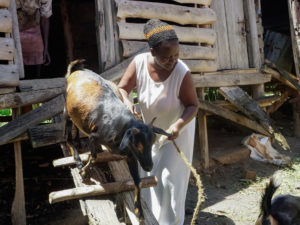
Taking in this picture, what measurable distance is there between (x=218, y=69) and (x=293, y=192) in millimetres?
2725

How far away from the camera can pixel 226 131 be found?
9492mm

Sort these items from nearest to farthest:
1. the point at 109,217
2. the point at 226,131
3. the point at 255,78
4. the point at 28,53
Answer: the point at 109,217 → the point at 28,53 → the point at 255,78 → the point at 226,131

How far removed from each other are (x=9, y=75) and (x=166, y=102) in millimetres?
2316

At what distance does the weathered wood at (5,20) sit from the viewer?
461 cm

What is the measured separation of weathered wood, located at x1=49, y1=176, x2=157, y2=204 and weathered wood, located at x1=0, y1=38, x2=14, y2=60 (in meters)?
2.28

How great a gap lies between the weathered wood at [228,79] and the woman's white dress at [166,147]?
298cm

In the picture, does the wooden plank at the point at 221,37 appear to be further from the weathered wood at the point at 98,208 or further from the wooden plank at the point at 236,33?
the weathered wood at the point at 98,208

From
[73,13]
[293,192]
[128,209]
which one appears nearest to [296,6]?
[293,192]

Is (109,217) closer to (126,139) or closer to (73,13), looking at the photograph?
(126,139)

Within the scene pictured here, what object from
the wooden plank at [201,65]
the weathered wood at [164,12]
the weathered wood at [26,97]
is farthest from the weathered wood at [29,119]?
the wooden plank at [201,65]

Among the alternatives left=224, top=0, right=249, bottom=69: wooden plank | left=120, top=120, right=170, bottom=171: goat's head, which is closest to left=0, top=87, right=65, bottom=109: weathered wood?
left=120, top=120, right=170, bottom=171: goat's head

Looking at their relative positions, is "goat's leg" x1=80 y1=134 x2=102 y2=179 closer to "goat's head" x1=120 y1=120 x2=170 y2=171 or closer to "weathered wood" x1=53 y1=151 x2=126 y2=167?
"weathered wood" x1=53 y1=151 x2=126 y2=167

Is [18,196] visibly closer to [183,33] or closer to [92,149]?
[92,149]

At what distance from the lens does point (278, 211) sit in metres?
3.27
